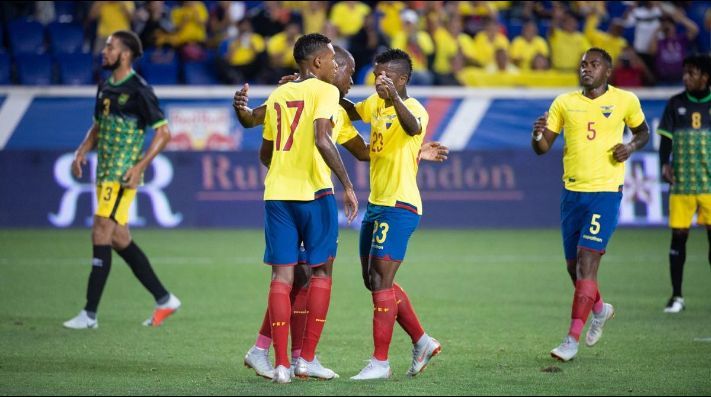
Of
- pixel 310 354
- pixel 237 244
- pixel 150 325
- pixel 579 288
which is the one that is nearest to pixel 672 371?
pixel 579 288

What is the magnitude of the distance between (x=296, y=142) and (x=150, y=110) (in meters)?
3.15

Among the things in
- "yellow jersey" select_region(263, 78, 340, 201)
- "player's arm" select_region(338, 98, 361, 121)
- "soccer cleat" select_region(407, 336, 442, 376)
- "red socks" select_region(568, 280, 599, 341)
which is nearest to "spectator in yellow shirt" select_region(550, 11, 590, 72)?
"red socks" select_region(568, 280, 599, 341)

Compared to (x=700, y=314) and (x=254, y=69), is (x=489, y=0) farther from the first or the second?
(x=700, y=314)

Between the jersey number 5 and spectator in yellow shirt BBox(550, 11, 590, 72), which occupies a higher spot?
the jersey number 5

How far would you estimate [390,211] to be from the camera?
7301 mm

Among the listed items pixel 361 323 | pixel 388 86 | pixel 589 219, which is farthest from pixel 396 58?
pixel 361 323

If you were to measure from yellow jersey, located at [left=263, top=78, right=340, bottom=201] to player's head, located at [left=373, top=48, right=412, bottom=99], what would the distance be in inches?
19.0

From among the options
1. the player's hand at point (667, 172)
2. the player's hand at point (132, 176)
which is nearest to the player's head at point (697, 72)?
the player's hand at point (667, 172)

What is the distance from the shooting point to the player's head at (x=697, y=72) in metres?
10.8

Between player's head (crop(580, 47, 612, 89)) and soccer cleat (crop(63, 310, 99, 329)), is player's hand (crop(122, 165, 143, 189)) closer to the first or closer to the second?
soccer cleat (crop(63, 310, 99, 329))

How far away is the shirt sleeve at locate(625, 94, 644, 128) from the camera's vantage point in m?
8.62

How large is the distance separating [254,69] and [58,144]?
11.7ft

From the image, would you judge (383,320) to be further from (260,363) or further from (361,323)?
(361,323)

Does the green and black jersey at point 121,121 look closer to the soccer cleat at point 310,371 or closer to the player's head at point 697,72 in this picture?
the soccer cleat at point 310,371
